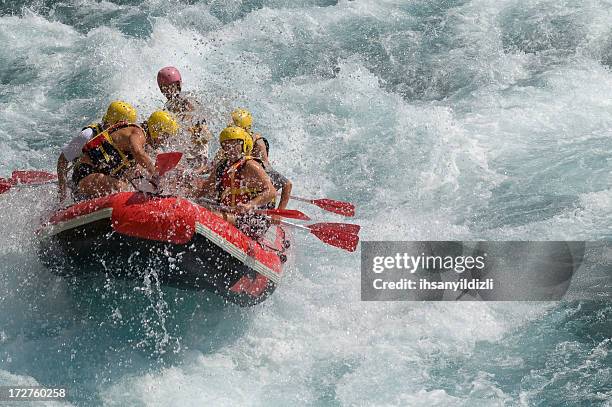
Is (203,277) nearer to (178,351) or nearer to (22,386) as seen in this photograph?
(178,351)

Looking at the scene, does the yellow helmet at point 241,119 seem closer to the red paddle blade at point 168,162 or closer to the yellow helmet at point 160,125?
the yellow helmet at point 160,125

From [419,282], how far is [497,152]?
2595 mm

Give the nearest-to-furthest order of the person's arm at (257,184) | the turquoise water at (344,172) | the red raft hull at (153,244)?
the red raft hull at (153,244), the turquoise water at (344,172), the person's arm at (257,184)

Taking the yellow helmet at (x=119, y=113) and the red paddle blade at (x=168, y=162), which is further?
the yellow helmet at (x=119, y=113)

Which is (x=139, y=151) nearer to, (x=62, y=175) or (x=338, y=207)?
(x=62, y=175)

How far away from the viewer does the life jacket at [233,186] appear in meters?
6.29

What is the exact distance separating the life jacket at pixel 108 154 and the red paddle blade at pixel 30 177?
3.15 feet

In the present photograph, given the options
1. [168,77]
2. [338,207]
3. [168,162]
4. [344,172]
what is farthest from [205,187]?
[344,172]

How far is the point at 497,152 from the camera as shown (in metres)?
9.21

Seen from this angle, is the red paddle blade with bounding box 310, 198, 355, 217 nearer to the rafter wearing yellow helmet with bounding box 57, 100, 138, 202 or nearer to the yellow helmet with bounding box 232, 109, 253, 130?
the yellow helmet with bounding box 232, 109, 253, 130

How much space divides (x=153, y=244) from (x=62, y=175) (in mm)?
1464

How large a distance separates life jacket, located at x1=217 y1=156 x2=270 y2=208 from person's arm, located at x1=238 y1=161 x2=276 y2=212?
4 cm

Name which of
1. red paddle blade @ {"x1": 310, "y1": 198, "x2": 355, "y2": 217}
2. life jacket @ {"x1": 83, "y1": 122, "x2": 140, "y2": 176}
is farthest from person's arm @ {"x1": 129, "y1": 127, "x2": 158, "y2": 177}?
red paddle blade @ {"x1": 310, "y1": 198, "x2": 355, "y2": 217}

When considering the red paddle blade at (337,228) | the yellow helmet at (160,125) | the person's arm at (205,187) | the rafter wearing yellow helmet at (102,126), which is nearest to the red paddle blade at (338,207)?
the red paddle blade at (337,228)
